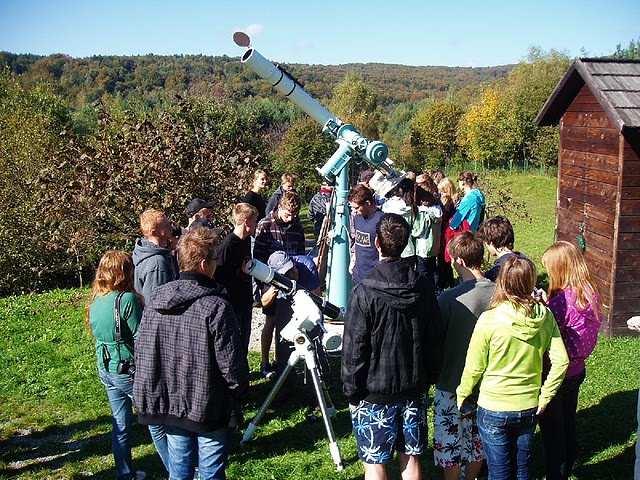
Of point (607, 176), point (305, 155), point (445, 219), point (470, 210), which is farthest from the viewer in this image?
point (305, 155)

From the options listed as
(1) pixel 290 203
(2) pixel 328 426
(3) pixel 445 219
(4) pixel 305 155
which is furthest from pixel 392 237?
(4) pixel 305 155

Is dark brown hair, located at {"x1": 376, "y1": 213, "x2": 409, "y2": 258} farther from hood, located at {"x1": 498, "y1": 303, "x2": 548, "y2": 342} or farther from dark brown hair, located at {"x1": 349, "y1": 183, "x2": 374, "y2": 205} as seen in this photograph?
dark brown hair, located at {"x1": 349, "y1": 183, "x2": 374, "y2": 205}

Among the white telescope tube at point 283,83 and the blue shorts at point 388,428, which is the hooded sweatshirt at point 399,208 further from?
the blue shorts at point 388,428

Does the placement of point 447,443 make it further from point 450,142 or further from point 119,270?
point 450,142

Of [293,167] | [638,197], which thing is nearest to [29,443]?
[638,197]

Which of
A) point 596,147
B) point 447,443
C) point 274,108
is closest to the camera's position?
point 447,443

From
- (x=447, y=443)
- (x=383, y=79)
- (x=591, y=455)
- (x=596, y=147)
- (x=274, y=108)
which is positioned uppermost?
(x=383, y=79)

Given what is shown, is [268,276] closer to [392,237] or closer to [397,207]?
[392,237]

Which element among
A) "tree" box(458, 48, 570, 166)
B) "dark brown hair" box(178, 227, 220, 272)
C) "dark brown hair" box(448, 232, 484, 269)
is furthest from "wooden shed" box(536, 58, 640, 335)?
"tree" box(458, 48, 570, 166)

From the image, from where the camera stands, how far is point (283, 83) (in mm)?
6703

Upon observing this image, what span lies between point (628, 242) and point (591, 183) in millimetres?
979

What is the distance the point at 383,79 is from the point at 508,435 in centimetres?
10752

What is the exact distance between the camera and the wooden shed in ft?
22.0

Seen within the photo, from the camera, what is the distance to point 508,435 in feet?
10.6
